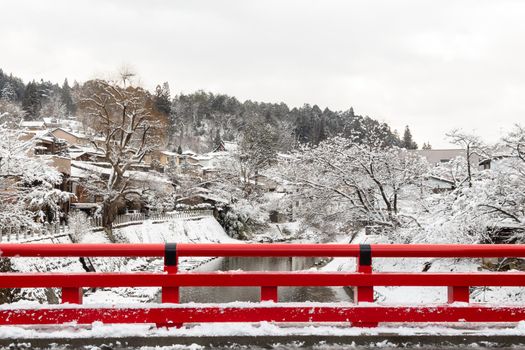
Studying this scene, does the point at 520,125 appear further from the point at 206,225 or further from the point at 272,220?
the point at 272,220

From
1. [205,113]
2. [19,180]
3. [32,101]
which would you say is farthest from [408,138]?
[19,180]

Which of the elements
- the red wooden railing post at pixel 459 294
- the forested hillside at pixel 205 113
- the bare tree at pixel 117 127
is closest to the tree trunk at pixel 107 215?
the bare tree at pixel 117 127

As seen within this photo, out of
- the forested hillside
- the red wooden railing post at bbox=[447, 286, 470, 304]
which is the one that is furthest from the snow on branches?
the forested hillside

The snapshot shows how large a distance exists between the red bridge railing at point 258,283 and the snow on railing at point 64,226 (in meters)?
22.8

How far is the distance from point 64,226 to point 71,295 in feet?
98.7

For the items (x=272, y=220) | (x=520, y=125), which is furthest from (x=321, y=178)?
(x=272, y=220)

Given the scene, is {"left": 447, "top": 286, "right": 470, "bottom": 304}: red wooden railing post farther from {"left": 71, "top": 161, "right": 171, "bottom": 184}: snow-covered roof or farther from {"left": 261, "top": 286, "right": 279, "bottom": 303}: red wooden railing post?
{"left": 71, "top": 161, "right": 171, "bottom": 184}: snow-covered roof

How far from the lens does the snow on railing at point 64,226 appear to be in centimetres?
2680

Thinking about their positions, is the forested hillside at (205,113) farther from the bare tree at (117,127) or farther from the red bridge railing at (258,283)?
the red bridge railing at (258,283)

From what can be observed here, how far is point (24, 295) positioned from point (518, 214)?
1832cm

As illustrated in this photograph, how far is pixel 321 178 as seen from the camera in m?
26.6

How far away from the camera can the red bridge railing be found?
509 cm

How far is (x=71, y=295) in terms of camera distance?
5.21 metres

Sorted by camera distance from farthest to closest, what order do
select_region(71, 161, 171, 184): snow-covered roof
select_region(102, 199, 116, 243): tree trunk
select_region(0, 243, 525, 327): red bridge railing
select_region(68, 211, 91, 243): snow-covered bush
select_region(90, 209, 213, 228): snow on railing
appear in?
select_region(71, 161, 171, 184): snow-covered roof < select_region(90, 209, 213, 228): snow on railing < select_region(102, 199, 116, 243): tree trunk < select_region(68, 211, 91, 243): snow-covered bush < select_region(0, 243, 525, 327): red bridge railing
